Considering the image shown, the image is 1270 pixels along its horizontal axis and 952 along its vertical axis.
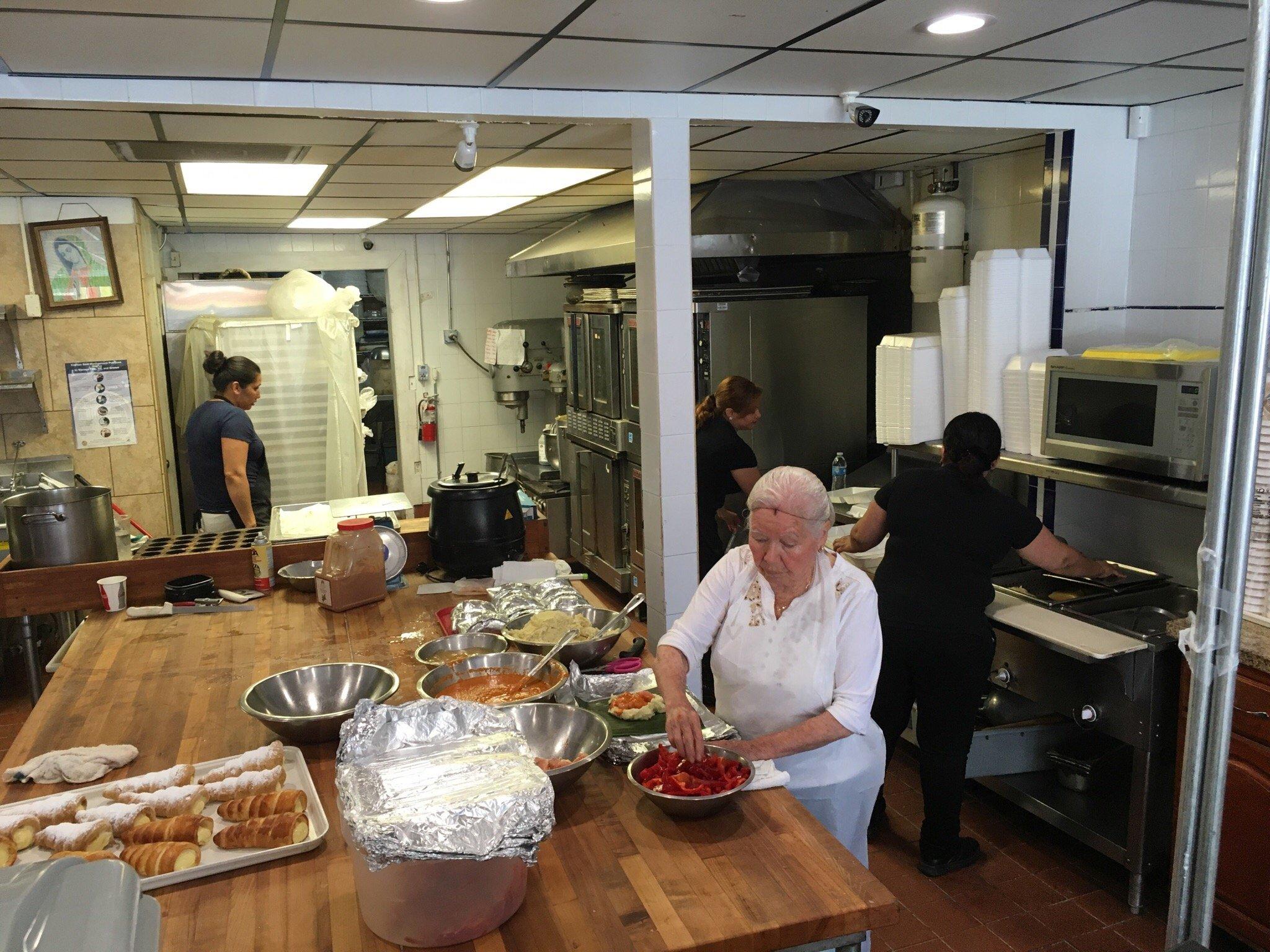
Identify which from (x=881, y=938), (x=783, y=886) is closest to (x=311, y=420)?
(x=881, y=938)

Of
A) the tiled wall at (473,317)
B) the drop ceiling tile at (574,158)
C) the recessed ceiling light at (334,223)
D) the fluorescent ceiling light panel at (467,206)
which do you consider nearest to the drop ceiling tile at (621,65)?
the drop ceiling tile at (574,158)

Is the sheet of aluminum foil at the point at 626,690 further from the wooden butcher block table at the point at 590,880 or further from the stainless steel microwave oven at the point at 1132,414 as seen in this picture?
the stainless steel microwave oven at the point at 1132,414

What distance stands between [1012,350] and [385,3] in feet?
8.67

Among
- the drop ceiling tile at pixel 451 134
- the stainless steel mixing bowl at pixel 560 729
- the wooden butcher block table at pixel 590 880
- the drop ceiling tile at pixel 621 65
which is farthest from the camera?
the drop ceiling tile at pixel 451 134

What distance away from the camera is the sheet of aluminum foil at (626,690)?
2232 mm

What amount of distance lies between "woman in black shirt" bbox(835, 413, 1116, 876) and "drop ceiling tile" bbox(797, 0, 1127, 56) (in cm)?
107

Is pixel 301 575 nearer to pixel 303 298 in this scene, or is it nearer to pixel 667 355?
pixel 667 355

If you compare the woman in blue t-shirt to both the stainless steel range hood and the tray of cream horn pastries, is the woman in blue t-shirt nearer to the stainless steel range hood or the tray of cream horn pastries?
the stainless steel range hood

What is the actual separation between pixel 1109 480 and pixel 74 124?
3590 millimetres

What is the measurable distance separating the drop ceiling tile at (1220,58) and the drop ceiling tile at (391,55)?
1.96 meters

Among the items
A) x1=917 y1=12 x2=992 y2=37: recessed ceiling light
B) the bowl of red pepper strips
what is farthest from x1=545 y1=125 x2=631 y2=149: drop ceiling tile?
the bowl of red pepper strips

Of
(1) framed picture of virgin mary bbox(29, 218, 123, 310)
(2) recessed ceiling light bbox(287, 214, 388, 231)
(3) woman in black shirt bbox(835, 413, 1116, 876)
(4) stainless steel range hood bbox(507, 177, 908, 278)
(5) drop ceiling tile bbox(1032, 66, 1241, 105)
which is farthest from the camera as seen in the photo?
(2) recessed ceiling light bbox(287, 214, 388, 231)

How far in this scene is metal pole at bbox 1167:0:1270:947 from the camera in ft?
4.26

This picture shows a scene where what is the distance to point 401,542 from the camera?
12.1 ft
